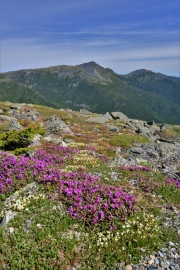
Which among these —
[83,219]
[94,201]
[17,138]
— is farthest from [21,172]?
[17,138]

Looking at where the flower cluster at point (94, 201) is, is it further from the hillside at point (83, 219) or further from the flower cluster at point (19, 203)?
the flower cluster at point (19, 203)

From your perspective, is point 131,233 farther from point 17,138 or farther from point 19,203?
point 17,138

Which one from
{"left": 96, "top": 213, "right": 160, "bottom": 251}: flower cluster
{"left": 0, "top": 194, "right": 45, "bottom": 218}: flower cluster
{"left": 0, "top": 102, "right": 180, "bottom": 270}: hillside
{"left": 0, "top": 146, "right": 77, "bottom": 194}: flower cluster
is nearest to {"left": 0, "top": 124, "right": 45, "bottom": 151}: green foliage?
{"left": 0, "top": 146, "right": 77, "bottom": 194}: flower cluster

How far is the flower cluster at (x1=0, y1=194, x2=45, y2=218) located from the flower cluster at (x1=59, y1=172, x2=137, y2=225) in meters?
1.66

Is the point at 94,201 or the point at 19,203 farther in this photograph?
the point at 94,201

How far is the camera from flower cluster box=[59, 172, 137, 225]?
12680mm

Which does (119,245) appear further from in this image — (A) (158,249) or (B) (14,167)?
(B) (14,167)

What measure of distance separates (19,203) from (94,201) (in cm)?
444

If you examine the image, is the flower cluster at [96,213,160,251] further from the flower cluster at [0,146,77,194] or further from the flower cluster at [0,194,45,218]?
the flower cluster at [0,146,77,194]

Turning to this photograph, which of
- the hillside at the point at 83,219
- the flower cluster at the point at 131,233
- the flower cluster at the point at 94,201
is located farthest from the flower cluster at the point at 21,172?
the flower cluster at the point at 131,233

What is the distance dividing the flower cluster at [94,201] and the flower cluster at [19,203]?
1662 mm

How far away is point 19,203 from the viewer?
13.0 meters

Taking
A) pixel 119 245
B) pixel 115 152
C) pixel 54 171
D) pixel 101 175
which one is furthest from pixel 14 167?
pixel 115 152

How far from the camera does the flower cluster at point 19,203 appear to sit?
1266 centimetres
